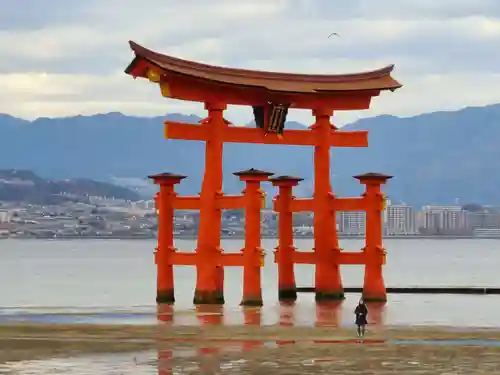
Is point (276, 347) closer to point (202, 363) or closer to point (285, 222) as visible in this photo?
point (202, 363)

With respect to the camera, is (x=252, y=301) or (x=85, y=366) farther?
(x=252, y=301)

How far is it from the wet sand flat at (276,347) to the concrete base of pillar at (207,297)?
6266 millimetres

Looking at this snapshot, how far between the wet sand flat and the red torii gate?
619 centimetres

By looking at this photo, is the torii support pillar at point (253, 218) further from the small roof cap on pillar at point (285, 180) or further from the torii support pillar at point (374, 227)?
the torii support pillar at point (374, 227)

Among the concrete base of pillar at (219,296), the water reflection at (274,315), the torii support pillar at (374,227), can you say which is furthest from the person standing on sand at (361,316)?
the torii support pillar at (374,227)

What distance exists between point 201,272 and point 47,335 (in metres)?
8.90

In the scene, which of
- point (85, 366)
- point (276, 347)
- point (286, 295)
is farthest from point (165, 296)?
point (85, 366)

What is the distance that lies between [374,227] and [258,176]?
16.1ft

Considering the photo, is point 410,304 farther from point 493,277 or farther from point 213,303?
point 493,277

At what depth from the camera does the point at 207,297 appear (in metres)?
37.9

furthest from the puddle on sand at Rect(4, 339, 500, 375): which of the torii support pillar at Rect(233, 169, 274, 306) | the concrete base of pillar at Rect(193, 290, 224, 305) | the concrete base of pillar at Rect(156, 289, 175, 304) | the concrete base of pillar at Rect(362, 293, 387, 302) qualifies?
the concrete base of pillar at Rect(156, 289, 175, 304)

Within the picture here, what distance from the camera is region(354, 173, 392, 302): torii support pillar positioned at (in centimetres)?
3891

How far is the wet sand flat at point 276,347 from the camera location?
24094 mm

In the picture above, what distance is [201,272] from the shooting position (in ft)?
124
